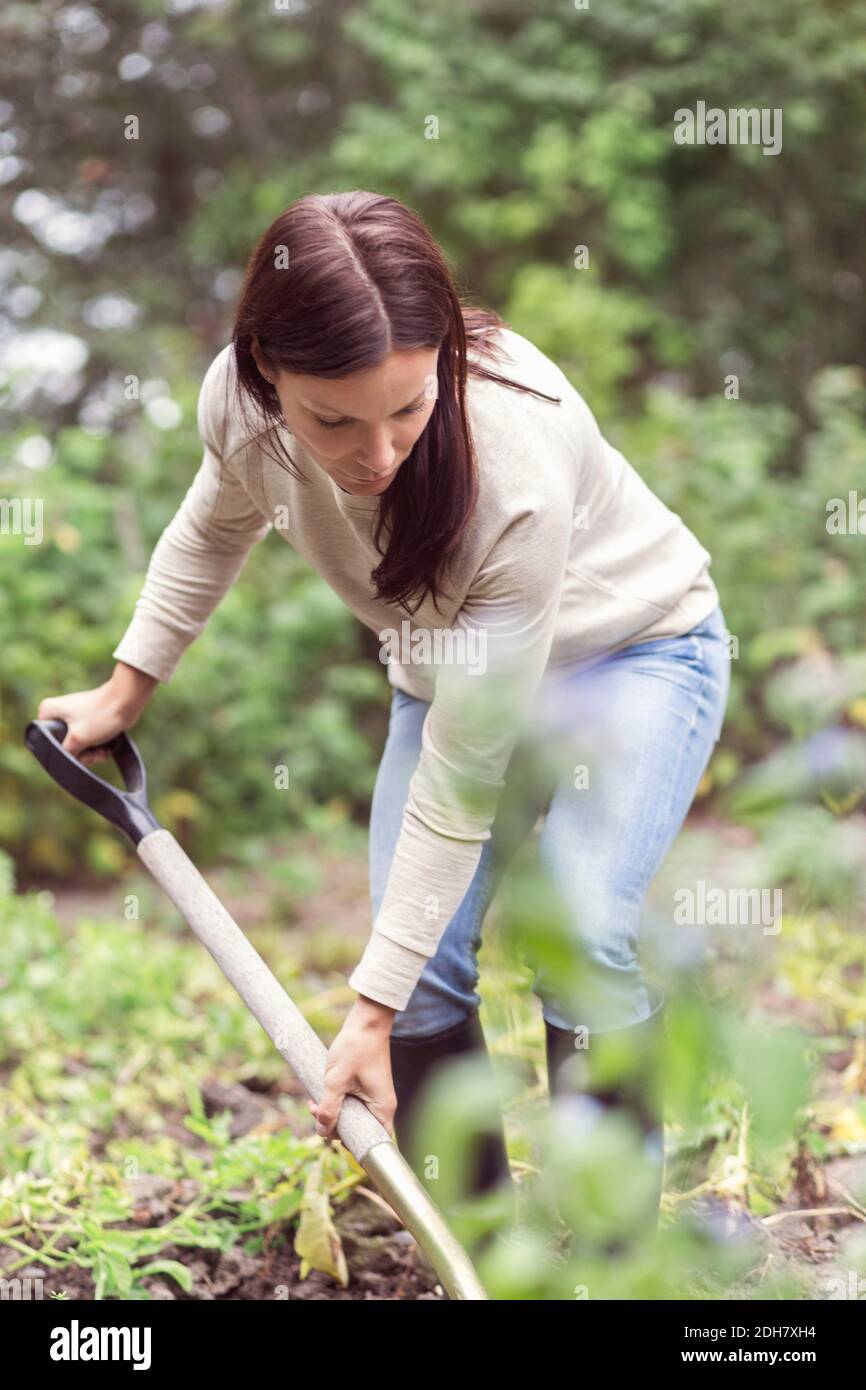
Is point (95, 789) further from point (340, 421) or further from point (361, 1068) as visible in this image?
point (340, 421)

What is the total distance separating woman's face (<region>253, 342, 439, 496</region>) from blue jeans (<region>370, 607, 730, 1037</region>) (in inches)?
15.0

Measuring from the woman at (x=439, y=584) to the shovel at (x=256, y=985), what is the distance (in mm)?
53

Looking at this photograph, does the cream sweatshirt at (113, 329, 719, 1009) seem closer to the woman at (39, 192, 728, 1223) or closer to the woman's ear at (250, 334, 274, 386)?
the woman at (39, 192, 728, 1223)

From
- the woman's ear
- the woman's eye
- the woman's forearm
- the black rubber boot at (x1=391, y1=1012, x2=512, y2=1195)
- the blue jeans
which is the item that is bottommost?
the black rubber boot at (x1=391, y1=1012, x2=512, y2=1195)

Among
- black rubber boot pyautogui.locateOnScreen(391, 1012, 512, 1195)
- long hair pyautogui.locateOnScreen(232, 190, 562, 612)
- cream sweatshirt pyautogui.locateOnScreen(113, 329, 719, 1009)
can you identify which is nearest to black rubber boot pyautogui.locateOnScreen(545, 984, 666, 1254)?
black rubber boot pyautogui.locateOnScreen(391, 1012, 512, 1195)

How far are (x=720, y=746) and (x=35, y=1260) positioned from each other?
336cm

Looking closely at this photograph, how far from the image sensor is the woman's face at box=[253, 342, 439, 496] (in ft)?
4.62

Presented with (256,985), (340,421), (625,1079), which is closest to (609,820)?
(625,1079)

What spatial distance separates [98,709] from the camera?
209 centimetres

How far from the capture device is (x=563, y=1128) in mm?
1007

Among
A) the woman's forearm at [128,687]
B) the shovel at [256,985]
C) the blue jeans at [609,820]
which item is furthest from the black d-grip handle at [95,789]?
the blue jeans at [609,820]

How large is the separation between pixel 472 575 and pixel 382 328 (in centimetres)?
35

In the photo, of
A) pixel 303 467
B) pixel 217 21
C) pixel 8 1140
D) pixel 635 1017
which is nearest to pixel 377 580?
pixel 303 467

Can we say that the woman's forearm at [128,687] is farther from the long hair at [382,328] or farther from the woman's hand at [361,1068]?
the woman's hand at [361,1068]
